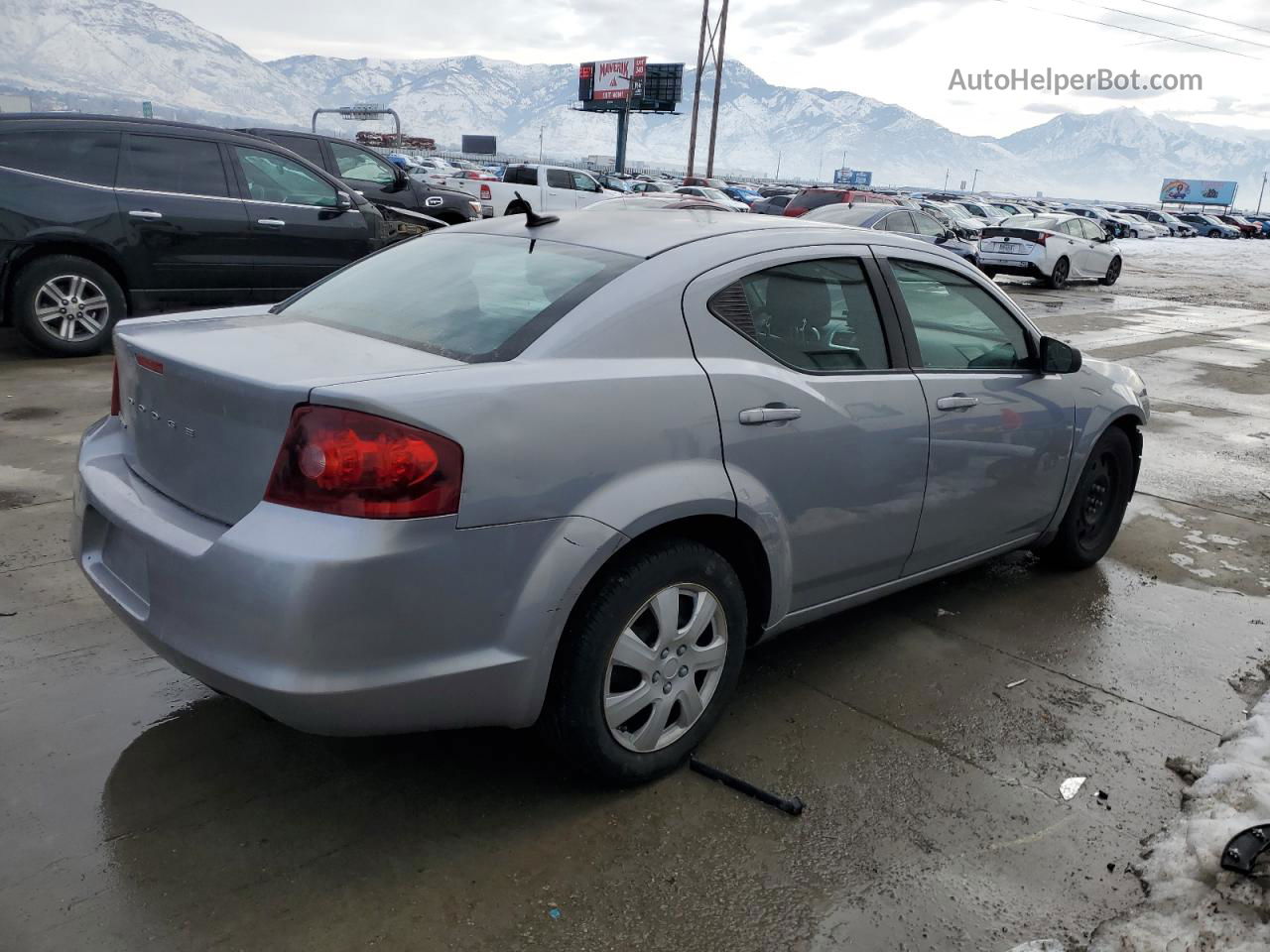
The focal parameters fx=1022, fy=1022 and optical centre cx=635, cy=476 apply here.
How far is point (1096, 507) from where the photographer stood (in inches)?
182

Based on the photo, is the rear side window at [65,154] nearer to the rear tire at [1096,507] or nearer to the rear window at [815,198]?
the rear tire at [1096,507]

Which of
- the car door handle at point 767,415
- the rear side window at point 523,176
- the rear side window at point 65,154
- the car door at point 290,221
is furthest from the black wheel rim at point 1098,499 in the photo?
the rear side window at point 523,176

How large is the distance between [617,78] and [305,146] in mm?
77833

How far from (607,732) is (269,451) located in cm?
108

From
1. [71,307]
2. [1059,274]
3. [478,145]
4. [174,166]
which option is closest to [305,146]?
[174,166]

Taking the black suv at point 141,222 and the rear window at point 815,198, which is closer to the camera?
the black suv at point 141,222

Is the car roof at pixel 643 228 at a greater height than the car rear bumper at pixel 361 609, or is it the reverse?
the car roof at pixel 643 228

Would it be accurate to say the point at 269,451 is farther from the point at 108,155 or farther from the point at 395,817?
the point at 108,155

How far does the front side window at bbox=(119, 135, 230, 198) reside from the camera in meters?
7.83

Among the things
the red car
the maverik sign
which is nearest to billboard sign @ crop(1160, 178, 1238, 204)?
the maverik sign

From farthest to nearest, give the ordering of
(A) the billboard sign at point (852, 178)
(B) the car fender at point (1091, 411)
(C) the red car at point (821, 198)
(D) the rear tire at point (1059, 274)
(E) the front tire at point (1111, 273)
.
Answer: (A) the billboard sign at point (852, 178) → (E) the front tire at point (1111, 273) → (D) the rear tire at point (1059, 274) → (C) the red car at point (821, 198) → (B) the car fender at point (1091, 411)

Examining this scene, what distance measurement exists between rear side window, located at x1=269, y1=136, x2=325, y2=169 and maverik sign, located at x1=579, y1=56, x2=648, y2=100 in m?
75.3

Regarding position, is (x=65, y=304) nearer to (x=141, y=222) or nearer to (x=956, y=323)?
(x=141, y=222)

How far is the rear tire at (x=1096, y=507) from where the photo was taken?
4.40m
